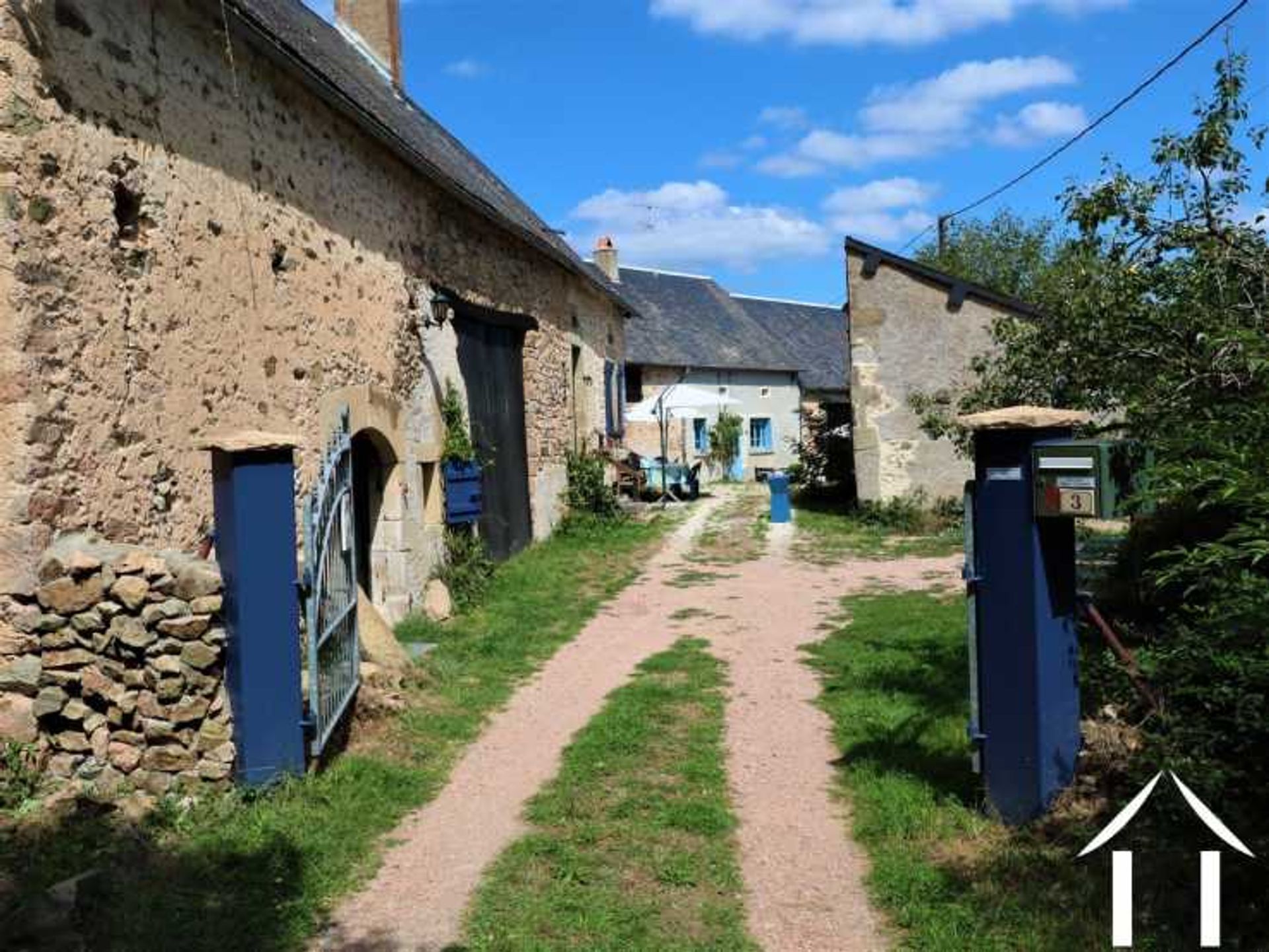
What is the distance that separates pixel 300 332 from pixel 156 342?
1.85 metres

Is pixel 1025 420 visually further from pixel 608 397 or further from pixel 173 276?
pixel 608 397

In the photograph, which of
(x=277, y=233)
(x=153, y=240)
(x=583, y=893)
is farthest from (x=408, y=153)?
(x=583, y=893)

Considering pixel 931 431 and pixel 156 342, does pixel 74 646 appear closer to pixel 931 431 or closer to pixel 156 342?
pixel 156 342

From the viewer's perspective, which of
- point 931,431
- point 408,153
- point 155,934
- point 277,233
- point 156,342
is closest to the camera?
point 155,934

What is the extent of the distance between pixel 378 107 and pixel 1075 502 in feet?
28.3

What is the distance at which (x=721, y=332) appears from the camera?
1293 inches

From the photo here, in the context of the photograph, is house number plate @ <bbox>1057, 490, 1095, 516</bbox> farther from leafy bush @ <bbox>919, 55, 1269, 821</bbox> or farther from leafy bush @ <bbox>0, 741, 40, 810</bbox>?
leafy bush @ <bbox>0, 741, 40, 810</bbox>

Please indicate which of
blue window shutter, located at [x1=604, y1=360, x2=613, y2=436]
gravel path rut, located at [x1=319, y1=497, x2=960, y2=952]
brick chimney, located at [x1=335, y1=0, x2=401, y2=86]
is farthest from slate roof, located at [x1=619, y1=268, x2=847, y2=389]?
gravel path rut, located at [x1=319, y1=497, x2=960, y2=952]

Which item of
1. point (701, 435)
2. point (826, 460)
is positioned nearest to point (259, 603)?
point (826, 460)

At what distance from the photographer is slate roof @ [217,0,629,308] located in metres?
6.77

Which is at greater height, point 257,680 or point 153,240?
point 153,240

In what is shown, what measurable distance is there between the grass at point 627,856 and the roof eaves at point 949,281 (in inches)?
435

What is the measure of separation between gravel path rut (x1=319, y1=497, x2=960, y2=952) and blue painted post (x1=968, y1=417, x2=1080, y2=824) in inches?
30.3

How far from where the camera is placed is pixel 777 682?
23.2 ft
